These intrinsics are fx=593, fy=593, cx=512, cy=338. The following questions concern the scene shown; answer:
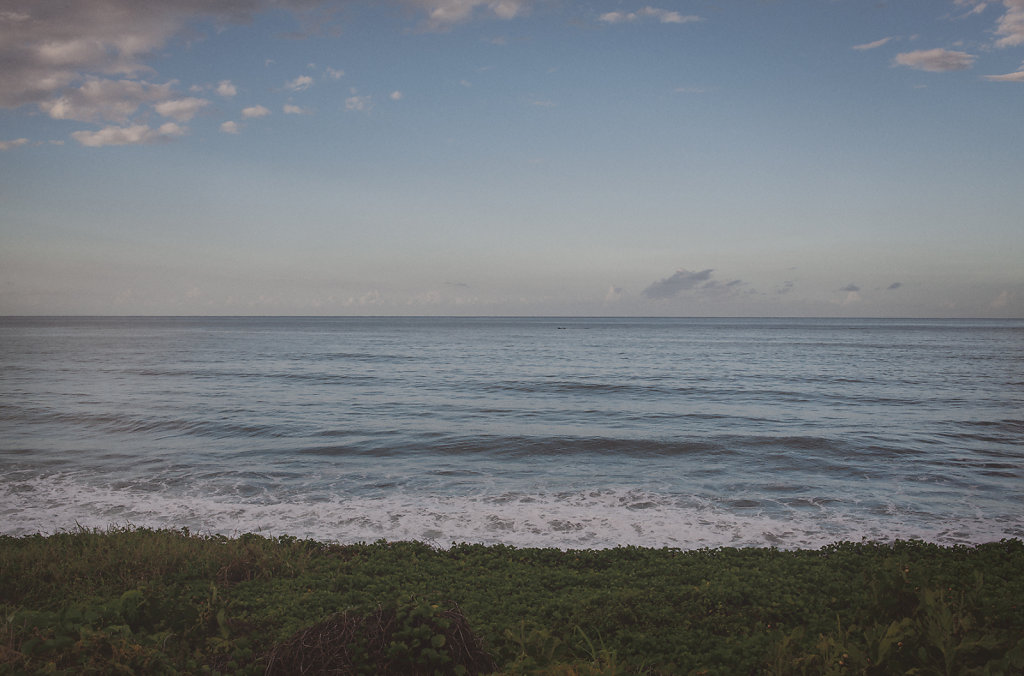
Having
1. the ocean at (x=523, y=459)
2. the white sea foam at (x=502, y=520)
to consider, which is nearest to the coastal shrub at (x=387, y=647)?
the ocean at (x=523, y=459)

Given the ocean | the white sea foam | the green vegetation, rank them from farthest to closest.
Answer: the ocean, the white sea foam, the green vegetation

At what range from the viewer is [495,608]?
7449 millimetres

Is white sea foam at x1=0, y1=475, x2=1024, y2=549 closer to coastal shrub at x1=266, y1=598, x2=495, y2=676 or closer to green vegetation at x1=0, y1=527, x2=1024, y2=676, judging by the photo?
green vegetation at x1=0, y1=527, x2=1024, y2=676

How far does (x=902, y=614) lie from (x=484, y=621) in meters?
4.46

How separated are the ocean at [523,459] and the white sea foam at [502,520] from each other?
70mm

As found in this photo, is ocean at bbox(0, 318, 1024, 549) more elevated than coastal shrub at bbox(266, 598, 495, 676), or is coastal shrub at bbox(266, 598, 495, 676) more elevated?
coastal shrub at bbox(266, 598, 495, 676)

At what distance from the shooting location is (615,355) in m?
65.1

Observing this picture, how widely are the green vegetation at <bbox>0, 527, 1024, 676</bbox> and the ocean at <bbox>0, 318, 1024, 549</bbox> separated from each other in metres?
2.20

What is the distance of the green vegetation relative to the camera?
5172 mm

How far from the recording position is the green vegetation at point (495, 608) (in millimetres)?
5172

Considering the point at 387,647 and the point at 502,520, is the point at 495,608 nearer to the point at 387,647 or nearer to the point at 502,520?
the point at 387,647

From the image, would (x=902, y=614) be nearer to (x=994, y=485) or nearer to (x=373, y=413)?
(x=994, y=485)

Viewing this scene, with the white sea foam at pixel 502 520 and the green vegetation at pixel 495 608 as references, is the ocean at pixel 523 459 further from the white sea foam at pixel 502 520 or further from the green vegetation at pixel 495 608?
the green vegetation at pixel 495 608

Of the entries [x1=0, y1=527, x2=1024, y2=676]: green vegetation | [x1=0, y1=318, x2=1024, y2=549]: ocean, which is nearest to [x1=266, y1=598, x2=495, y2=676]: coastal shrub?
[x1=0, y1=527, x2=1024, y2=676]: green vegetation
